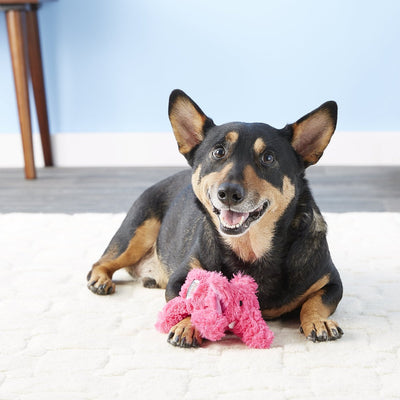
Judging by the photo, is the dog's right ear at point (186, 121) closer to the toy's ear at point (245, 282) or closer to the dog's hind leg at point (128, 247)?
the toy's ear at point (245, 282)

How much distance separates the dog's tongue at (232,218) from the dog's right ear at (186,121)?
0.32 m

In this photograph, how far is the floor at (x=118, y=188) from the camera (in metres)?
3.97

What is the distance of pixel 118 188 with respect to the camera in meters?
4.43

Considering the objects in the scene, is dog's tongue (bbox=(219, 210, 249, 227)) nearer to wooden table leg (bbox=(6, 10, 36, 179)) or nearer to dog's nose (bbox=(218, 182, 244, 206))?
dog's nose (bbox=(218, 182, 244, 206))

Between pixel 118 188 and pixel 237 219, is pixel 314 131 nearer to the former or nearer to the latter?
pixel 237 219

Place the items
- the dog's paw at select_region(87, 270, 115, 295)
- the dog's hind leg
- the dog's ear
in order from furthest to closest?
the dog's hind leg < the dog's paw at select_region(87, 270, 115, 295) < the dog's ear

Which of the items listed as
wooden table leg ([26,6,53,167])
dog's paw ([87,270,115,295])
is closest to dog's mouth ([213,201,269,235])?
dog's paw ([87,270,115,295])

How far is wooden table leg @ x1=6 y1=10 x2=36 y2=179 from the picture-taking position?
Answer: 14.7 ft

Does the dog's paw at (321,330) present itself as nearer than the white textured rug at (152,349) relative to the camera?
No

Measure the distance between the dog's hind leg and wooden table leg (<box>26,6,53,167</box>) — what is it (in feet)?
7.86

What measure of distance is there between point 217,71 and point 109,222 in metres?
1.75

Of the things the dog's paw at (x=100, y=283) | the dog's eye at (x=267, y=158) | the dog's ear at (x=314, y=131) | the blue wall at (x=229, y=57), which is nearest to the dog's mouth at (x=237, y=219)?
the dog's eye at (x=267, y=158)

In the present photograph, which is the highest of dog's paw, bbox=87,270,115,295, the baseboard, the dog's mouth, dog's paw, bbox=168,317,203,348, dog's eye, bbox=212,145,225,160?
dog's eye, bbox=212,145,225,160

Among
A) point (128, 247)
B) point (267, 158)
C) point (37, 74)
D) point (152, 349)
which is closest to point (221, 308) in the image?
point (152, 349)
